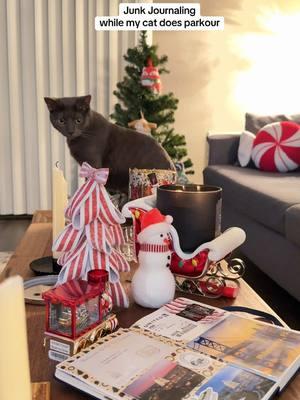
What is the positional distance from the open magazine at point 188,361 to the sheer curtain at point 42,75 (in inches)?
109

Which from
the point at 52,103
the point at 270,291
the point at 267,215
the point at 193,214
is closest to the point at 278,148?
the point at 267,215

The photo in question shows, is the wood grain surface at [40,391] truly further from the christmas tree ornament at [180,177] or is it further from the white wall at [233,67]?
the white wall at [233,67]

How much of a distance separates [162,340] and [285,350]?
0.16 m

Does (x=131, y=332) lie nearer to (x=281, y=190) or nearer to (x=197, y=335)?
(x=197, y=335)

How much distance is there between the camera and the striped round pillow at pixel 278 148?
2604 mm

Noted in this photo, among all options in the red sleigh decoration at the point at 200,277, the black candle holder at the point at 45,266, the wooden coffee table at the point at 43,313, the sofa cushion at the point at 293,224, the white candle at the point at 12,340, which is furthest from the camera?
the sofa cushion at the point at 293,224

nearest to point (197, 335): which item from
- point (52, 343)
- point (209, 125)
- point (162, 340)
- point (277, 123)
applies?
point (162, 340)

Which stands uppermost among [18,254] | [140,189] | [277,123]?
[277,123]

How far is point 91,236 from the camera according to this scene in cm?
76

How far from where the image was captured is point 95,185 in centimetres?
77

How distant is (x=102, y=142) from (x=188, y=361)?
1.46m

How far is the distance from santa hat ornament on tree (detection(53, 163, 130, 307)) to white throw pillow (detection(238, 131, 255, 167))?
212cm

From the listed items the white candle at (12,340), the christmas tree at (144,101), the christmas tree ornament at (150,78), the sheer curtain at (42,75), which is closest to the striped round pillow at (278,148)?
the christmas tree at (144,101)
